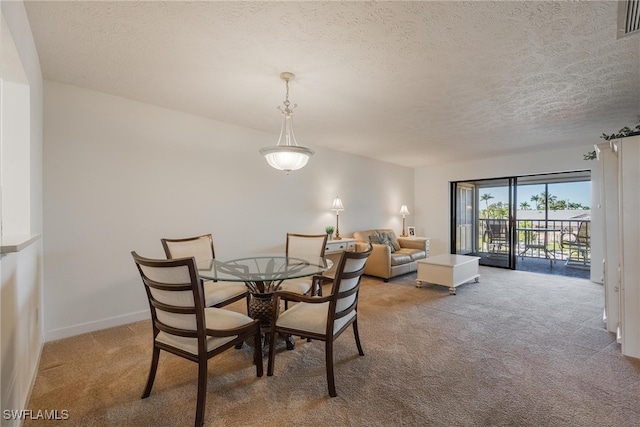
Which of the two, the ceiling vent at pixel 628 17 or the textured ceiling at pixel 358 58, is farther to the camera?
the textured ceiling at pixel 358 58

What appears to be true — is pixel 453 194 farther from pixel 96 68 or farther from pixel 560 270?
pixel 96 68

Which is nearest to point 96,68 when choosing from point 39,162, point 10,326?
point 39,162

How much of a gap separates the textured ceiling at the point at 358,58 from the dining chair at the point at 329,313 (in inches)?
58.6

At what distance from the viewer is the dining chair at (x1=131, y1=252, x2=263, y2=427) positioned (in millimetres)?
1549

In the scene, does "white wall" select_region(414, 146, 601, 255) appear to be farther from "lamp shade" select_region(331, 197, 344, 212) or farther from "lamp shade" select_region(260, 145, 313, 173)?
"lamp shade" select_region(260, 145, 313, 173)

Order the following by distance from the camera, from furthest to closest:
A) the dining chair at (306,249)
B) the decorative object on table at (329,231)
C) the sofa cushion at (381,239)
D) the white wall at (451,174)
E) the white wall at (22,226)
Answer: the sofa cushion at (381,239), the white wall at (451,174), the decorative object on table at (329,231), the dining chair at (306,249), the white wall at (22,226)

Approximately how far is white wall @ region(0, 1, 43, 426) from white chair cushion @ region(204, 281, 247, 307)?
1.11m

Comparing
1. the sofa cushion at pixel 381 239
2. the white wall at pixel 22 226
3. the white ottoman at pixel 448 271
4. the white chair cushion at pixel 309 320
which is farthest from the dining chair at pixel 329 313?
the sofa cushion at pixel 381 239

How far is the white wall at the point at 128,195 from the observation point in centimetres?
265

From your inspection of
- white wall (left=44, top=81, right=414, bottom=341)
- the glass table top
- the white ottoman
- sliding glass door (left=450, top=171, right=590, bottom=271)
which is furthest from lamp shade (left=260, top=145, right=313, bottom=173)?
sliding glass door (left=450, top=171, right=590, bottom=271)

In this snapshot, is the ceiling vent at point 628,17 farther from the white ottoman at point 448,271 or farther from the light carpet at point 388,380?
the white ottoman at point 448,271

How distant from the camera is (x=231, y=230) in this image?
3791 millimetres

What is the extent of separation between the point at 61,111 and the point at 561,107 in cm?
→ 511

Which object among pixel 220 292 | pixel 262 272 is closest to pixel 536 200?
pixel 262 272
